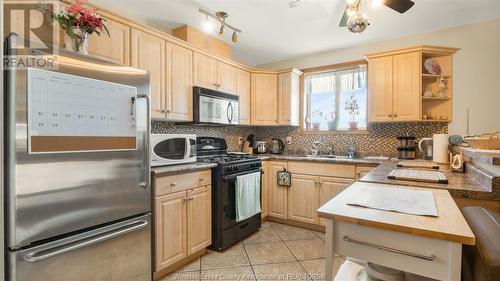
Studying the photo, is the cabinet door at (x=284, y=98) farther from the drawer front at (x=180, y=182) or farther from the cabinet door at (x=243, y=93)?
the drawer front at (x=180, y=182)

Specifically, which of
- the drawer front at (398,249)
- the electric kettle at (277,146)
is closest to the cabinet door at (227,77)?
the electric kettle at (277,146)

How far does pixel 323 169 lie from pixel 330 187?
9.1 inches

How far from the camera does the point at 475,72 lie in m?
2.92

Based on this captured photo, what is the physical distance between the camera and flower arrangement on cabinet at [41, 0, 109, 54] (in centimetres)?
165

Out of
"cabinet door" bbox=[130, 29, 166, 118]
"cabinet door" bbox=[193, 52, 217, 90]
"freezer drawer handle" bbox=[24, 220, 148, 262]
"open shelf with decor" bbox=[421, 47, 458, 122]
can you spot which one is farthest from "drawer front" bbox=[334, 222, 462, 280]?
"open shelf with decor" bbox=[421, 47, 458, 122]

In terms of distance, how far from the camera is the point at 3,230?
1223 mm

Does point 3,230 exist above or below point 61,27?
below

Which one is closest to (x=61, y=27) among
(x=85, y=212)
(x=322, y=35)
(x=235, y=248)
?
(x=85, y=212)

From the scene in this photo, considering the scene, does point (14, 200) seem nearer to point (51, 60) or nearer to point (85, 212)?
point (85, 212)

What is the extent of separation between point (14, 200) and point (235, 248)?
1.99m

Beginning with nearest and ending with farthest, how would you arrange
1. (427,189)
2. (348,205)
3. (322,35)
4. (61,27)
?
(348,205), (427,189), (61,27), (322,35)

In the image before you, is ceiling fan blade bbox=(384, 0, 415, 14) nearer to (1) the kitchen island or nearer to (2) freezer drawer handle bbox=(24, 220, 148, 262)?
(1) the kitchen island

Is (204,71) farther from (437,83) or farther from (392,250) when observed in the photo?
(437,83)

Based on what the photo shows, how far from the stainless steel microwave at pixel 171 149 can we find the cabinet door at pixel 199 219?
0.34 metres
